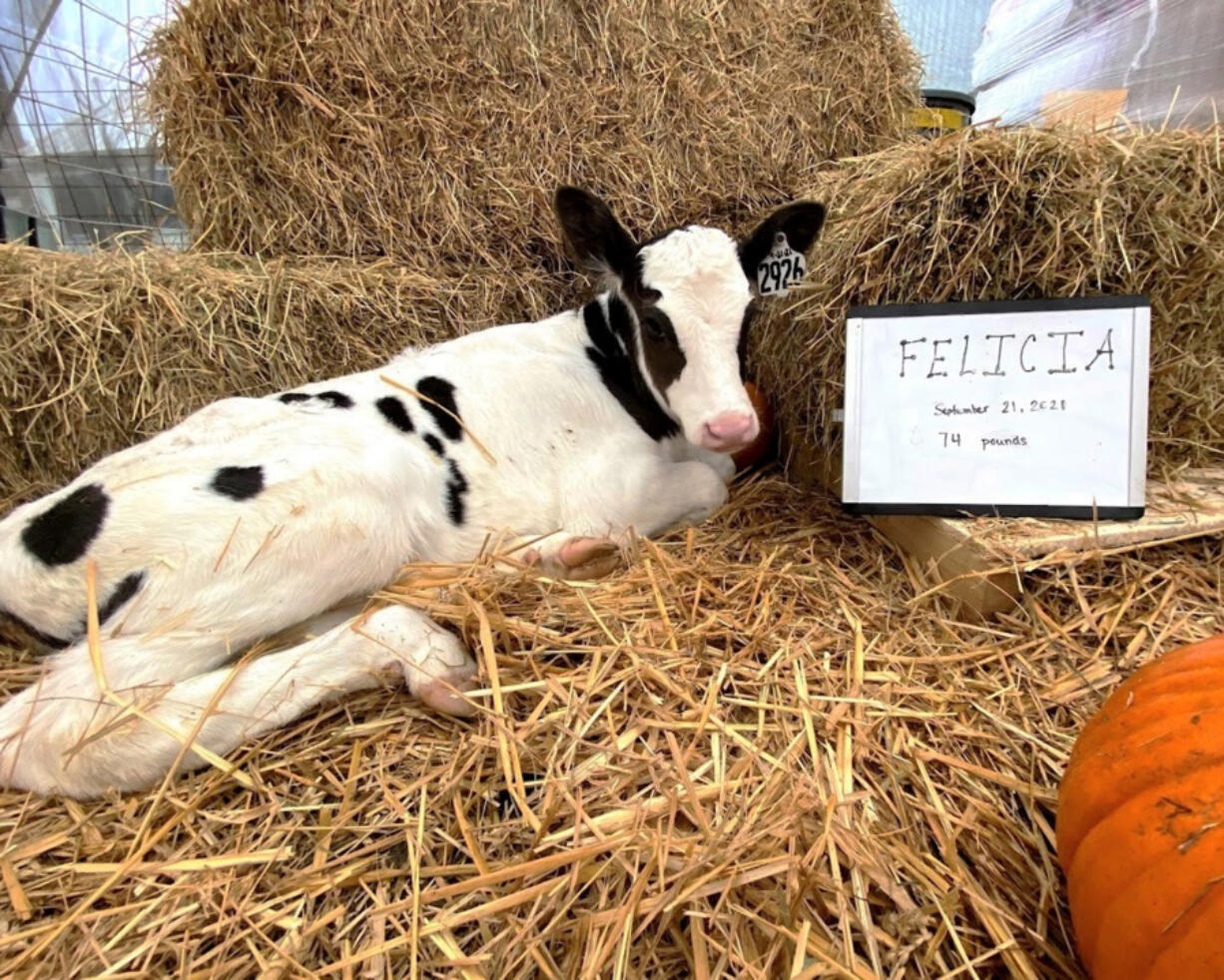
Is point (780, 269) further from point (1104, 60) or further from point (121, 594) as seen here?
point (1104, 60)

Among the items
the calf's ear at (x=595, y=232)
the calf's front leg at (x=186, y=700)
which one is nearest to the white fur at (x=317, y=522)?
the calf's front leg at (x=186, y=700)

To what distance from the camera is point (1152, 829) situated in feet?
3.07

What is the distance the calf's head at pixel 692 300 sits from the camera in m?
2.12

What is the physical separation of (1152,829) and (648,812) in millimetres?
705

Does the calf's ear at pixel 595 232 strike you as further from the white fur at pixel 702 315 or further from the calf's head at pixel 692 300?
the white fur at pixel 702 315

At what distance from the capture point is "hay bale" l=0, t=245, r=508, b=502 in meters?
2.21

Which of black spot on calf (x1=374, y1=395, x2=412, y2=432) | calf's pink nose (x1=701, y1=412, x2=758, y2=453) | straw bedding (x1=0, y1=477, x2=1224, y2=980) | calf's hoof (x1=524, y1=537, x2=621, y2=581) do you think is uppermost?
black spot on calf (x1=374, y1=395, x2=412, y2=432)

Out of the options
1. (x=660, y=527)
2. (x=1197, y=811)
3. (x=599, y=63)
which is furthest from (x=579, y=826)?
(x=599, y=63)

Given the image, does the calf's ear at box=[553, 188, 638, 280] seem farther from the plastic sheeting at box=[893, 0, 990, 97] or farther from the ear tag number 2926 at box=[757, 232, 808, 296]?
the plastic sheeting at box=[893, 0, 990, 97]

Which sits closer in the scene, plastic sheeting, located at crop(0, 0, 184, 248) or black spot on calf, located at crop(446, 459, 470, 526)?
black spot on calf, located at crop(446, 459, 470, 526)

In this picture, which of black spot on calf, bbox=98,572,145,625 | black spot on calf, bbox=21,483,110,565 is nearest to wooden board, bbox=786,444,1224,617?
black spot on calf, bbox=98,572,145,625

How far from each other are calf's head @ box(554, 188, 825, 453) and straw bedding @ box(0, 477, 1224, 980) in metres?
0.64

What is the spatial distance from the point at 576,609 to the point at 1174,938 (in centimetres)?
117

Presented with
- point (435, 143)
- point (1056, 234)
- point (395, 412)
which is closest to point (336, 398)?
point (395, 412)
